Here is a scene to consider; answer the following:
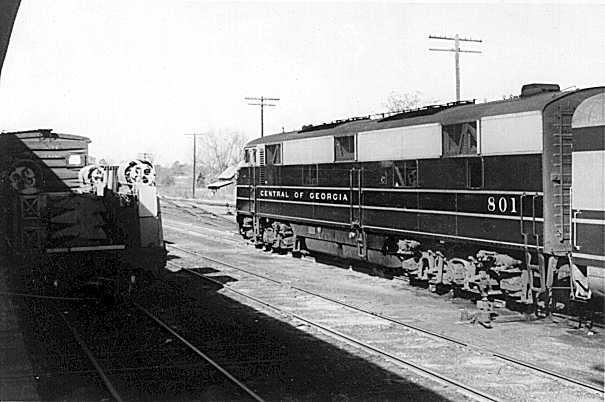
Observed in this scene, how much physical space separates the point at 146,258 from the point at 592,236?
693 cm

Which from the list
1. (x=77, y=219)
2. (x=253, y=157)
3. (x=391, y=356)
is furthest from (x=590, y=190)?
(x=253, y=157)

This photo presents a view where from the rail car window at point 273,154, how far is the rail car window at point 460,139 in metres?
8.63

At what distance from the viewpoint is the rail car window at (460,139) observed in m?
12.9

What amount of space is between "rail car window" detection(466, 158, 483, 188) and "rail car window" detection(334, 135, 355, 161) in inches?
184

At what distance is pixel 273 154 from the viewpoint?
22188mm

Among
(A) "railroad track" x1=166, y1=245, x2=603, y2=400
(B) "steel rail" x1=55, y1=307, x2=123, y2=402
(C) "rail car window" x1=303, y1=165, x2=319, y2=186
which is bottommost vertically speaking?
(A) "railroad track" x1=166, y1=245, x2=603, y2=400

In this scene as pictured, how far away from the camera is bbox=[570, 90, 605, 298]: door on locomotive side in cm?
1043

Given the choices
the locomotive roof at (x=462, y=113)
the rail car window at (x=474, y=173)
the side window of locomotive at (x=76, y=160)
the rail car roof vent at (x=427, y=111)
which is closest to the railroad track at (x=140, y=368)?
the side window of locomotive at (x=76, y=160)

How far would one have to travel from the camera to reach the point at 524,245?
11.5 metres

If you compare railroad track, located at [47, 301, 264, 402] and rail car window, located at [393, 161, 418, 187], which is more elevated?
rail car window, located at [393, 161, 418, 187]

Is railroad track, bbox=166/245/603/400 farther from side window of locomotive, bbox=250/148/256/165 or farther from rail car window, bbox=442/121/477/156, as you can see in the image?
side window of locomotive, bbox=250/148/256/165

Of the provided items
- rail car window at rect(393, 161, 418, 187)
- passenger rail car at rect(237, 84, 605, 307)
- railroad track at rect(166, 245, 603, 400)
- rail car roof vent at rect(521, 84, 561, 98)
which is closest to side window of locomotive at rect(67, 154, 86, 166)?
railroad track at rect(166, 245, 603, 400)

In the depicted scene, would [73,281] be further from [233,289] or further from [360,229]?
[360,229]

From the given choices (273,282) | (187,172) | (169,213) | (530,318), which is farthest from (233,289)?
(187,172)
